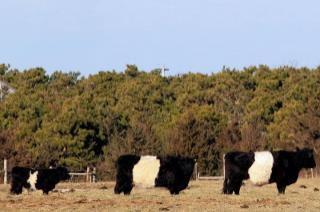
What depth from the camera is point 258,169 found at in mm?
25266

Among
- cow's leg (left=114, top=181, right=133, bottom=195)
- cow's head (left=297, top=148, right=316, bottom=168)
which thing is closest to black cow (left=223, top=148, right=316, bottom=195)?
cow's head (left=297, top=148, right=316, bottom=168)

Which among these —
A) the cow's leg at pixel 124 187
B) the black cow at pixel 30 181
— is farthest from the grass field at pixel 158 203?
the black cow at pixel 30 181

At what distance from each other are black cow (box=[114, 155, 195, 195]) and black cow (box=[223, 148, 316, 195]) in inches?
61.1

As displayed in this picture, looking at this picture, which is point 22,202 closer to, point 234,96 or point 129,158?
point 129,158

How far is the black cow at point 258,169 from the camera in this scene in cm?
2510

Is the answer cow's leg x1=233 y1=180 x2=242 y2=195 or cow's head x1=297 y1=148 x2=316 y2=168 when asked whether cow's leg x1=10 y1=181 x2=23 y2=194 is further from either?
cow's head x1=297 y1=148 x2=316 y2=168

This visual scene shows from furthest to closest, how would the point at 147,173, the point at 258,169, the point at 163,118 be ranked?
the point at 163,118
the point at 258,169
the point at 147,173

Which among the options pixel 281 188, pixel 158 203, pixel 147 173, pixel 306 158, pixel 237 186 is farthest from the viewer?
pixel 306 158

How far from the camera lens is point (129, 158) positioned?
24797 mm

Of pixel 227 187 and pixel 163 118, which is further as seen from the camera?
pixel 163 118

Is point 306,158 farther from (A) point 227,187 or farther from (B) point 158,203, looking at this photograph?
(B) point 158,203

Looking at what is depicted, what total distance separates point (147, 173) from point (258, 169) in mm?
3516

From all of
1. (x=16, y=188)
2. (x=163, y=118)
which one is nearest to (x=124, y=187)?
(x=16, y=188)

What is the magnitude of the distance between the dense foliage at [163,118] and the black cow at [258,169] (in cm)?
2501
